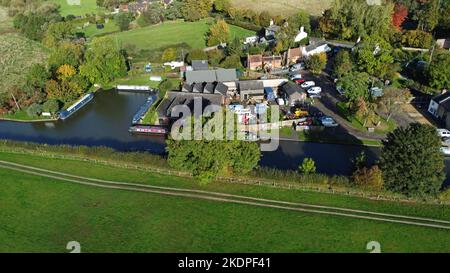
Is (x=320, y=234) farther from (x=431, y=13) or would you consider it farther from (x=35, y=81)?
(x=431, y=13)

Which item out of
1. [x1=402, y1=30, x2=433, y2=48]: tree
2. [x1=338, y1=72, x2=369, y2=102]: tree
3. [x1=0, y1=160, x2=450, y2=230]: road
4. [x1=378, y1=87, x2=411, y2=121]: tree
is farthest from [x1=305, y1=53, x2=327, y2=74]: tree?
[x1=0, y1=160, x2=450, y2=230]: road

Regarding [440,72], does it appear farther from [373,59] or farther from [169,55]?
[169,55]

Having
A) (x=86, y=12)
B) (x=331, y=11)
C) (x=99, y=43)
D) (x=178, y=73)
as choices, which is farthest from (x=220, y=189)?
(x=86, y=12)

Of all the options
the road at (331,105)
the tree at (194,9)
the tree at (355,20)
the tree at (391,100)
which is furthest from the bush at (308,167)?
the tree at (194,9)

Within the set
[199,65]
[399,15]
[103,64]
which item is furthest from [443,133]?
[103,64]

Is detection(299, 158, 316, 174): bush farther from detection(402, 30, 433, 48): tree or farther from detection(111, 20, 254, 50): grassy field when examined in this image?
detection(111, 20, 254, 50): grassy field

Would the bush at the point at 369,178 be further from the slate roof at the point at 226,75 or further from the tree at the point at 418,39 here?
the tree at the point at 418,39
